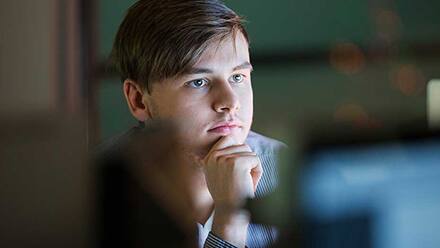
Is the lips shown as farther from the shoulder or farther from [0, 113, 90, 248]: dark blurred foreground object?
[0, 113, 90, 248]: dark blurred foreground object

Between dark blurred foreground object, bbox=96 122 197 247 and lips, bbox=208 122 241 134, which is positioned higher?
lips, bbox=208 122 241 134

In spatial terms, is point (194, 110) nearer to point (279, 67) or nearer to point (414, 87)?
point (279, 67)

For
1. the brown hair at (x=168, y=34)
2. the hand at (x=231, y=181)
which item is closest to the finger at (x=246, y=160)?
the hand at (x=231, y=181)

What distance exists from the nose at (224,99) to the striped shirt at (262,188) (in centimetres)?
4

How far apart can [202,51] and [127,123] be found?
0.11 meters

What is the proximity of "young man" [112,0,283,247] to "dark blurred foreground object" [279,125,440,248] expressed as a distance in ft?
0.28

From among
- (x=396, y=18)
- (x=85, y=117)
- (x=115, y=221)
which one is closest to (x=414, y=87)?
(x=396, y=18)

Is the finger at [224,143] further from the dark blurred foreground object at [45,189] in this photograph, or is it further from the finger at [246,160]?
the dark blurred foreground object at [45,189]

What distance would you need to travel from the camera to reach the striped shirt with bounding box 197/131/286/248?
2.61ft

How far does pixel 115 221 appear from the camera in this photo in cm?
66

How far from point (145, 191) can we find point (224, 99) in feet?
0.63

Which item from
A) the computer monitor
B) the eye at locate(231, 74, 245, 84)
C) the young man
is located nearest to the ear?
the young man

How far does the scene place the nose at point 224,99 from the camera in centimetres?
86

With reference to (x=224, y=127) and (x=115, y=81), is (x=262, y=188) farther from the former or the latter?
(x=115, y=81)
